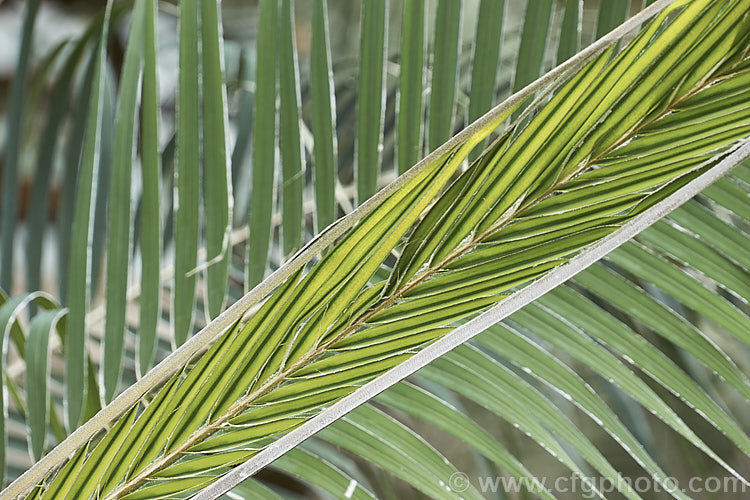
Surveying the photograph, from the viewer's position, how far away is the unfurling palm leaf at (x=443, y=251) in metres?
0.22

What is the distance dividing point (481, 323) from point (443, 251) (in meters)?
0.04

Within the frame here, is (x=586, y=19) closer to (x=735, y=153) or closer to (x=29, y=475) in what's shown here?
(x=735, y=153)

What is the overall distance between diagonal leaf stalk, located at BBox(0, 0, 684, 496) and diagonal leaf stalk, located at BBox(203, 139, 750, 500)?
4 centimetres

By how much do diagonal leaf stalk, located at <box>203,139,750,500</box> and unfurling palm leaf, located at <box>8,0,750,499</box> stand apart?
0.01 metres

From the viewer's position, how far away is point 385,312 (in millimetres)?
226

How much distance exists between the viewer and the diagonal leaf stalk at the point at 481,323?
198 mm

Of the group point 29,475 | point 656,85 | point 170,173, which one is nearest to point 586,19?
point 170,173

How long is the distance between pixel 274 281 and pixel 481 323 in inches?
2.6

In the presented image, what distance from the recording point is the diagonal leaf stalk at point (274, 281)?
0.65ft

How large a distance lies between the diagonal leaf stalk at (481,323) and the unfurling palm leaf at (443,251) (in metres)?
0.01

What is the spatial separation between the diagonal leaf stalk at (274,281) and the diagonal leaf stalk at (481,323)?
0.04m

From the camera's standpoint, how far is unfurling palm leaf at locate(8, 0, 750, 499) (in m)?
0.22

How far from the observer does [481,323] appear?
198 mm

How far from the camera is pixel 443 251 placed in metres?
0.23
